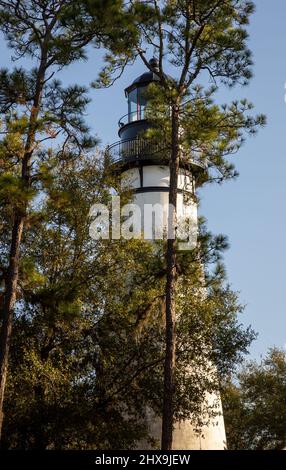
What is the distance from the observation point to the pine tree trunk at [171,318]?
52.4 feet

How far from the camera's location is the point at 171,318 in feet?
56.1

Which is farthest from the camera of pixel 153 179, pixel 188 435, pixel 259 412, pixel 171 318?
pixel 259 412

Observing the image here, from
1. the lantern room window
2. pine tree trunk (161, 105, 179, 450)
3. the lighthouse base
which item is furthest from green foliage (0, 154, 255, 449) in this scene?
the lantern room window

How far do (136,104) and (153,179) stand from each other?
4516mm

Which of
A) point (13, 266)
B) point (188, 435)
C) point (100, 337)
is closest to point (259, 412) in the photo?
point (188, 435)

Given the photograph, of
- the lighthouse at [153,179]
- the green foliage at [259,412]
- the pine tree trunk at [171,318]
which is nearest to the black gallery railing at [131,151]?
the lighthouse at [153,179]

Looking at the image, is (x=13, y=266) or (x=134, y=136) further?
(x=134, y=136)

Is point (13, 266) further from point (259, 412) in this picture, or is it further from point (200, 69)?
point (259, 412)

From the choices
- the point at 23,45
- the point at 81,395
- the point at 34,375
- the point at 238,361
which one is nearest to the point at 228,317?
the point at 238,361

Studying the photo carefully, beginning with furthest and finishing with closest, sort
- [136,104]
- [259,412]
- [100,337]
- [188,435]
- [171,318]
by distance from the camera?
[259,412] → [136,104] → [188,435] → [100,337] → [171,318]

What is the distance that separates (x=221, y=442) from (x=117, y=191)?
9770 mm

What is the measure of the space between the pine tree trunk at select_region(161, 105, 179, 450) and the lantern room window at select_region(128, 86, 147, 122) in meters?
11.0

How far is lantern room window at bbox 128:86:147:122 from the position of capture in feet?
97.1

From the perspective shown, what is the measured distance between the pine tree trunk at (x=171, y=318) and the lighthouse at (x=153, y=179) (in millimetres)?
728
